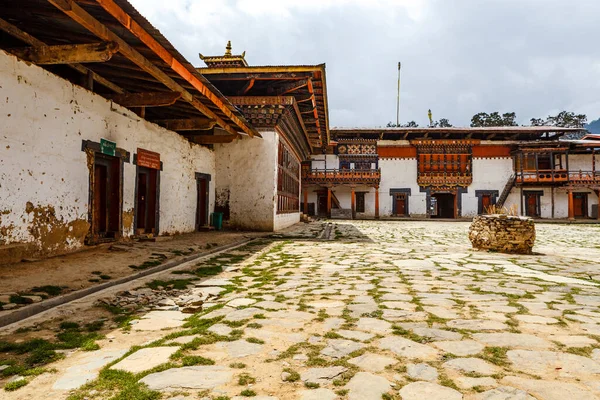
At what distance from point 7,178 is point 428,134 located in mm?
29507

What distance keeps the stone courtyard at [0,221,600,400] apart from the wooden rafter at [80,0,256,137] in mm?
3369

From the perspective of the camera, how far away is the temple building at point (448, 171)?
29.0 m

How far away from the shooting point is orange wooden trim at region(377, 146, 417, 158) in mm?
30641

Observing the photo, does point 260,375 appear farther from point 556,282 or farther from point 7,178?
point 7,178

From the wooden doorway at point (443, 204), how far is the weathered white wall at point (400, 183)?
2016 millimetres

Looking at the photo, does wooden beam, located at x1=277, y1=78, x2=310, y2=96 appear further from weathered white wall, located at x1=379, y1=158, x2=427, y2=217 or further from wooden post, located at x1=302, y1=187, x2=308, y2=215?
weathered white wall, located at x1=379, y1=158, x2=427, y2=217

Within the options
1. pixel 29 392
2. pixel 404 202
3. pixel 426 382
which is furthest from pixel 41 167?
pixel 404 202

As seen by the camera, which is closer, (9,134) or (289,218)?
(9,134)

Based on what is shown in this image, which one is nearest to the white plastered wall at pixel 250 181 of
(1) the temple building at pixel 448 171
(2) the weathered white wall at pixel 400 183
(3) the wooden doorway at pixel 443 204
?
(1) the temple building at pixel 448 171

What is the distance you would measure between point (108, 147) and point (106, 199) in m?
1.13

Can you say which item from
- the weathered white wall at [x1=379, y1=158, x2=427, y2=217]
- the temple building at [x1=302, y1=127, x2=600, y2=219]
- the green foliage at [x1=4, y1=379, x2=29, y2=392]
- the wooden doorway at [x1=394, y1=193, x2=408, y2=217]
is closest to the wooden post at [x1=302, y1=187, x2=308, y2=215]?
the temple building at [x1=302, y1=127, x2=600, y2=219]

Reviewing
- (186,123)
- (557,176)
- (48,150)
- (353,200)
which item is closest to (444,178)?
(353,200)

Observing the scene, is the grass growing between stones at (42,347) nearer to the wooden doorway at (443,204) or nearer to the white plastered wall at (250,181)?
the white plastered wall at (250,181)

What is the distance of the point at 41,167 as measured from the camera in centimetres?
595
